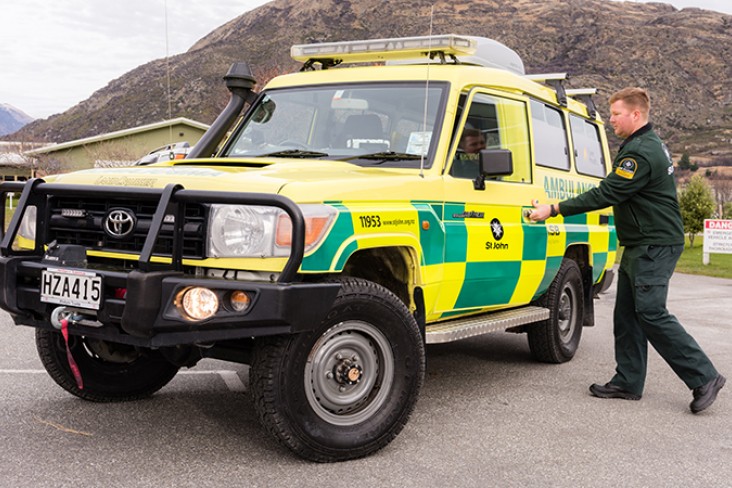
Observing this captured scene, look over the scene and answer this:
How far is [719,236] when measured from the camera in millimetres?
20219

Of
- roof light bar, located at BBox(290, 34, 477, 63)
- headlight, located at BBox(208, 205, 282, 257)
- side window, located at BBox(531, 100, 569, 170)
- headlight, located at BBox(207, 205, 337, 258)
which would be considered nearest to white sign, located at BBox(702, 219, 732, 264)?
side window, located at BBox(531, 100, 569, 170)

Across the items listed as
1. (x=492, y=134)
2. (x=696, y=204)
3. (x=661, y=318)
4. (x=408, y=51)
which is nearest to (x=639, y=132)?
(x=492, y=134)

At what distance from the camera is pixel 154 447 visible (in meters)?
4.11

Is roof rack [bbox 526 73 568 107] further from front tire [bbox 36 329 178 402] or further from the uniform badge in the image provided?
front tire [bbox 36 329 178 402]

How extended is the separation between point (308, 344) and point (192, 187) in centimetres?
94

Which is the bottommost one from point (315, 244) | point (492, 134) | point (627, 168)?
point (315, 244)

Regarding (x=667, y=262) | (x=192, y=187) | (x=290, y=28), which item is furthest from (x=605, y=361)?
(x=290, y=28)

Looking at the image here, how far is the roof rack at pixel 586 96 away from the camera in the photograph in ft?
24.7

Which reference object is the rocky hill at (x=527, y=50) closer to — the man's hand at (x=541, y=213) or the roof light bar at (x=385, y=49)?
the roof light bar at (x=385, y=49)

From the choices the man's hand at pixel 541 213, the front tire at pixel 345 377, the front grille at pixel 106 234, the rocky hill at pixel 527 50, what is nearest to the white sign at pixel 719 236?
the man's hand at pixel 541 213

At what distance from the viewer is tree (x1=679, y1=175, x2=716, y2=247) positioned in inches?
1044

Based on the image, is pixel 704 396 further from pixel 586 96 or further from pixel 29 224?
pixel 29 224

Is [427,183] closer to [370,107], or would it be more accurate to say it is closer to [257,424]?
[370,107]

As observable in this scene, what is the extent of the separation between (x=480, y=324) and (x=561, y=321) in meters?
1.94
